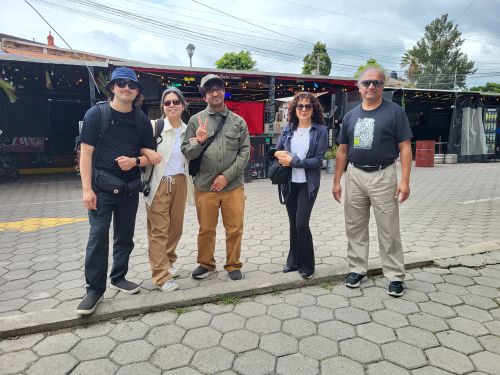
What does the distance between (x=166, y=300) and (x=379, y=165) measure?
7.07ft

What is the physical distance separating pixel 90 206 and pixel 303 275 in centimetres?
198

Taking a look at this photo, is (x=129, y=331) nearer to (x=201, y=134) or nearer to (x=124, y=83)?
(x=201, y=134)

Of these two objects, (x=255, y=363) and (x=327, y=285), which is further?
(x=327, y=285)

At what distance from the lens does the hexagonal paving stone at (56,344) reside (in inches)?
95.4

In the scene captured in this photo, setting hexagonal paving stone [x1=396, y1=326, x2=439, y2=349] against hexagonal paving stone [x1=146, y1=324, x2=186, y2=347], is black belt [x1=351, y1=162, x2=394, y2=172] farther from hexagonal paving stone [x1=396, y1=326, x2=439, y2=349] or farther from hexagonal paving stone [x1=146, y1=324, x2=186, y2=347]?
hexagonal paving stone [x1=146, y1=324, x2=186, y2=347]

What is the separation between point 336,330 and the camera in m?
2.66

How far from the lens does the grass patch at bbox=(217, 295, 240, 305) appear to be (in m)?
3.08

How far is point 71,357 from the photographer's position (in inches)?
92.8

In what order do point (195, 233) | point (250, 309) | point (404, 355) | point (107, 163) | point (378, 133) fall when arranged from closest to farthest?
1. point (404, 355)
2. point (107, 163)
3. point (250, 309)
4. point (378, 133)
5. point (195, 233)

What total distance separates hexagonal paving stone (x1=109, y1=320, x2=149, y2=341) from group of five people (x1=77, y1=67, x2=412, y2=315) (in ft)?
Result: 0.88

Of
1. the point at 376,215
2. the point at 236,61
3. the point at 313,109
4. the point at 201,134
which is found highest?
the point at 236,61

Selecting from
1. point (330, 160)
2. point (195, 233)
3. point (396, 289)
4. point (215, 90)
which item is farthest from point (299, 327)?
point (330, 160)

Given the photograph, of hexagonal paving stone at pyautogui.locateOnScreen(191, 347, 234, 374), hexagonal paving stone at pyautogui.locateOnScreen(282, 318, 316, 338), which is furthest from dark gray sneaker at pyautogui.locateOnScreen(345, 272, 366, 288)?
hexagonal paving stone at pyautogui.locateOnScreen(191, 347, 234, 374)

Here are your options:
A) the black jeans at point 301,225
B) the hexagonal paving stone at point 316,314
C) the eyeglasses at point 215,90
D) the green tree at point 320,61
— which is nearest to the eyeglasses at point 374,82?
the black jeans at point 301,225
